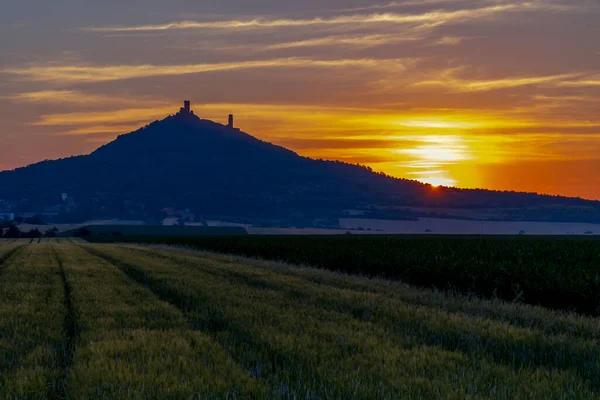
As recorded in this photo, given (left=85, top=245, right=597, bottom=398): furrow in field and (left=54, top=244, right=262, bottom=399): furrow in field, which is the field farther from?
(left=54, top=244, right=262, bottom=399): furrow in field

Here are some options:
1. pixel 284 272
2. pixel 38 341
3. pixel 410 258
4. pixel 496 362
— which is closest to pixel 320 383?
pixel 496 362

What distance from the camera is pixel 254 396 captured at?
8023mm

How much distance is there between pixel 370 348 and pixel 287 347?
1.28 metres

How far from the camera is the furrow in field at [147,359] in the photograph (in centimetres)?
826

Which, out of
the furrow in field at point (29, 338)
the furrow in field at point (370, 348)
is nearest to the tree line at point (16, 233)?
the furrow in field at point (29, 338)

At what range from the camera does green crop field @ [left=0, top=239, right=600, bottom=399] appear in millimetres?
8336

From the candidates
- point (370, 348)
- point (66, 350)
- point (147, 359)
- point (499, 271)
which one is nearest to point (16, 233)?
point (499, 271)

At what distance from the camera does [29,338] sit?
11.6 metres

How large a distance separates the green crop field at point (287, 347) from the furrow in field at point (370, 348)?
28 millimetres

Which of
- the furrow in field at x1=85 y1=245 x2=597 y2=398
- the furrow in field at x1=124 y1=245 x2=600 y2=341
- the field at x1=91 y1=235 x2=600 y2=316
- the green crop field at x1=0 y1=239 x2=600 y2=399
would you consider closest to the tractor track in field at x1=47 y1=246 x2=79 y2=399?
the green crop field at x1=0 y1=239 x2=600 y2=399

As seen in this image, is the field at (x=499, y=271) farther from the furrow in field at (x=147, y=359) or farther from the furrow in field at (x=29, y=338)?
the furrow in field at (x=29, y=338)

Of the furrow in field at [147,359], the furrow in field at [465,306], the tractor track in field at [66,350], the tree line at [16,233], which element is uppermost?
the furrow in field at [465,306]

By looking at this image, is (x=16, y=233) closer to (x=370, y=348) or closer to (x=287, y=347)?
(x=287, y=347)

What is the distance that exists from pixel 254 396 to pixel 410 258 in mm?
22231
